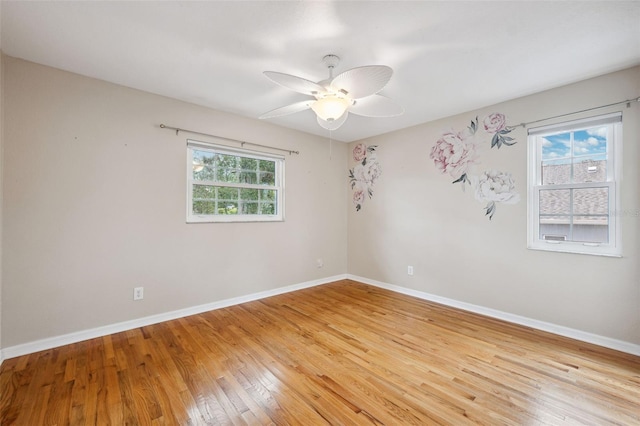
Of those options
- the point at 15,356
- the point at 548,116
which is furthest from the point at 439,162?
the point at 15,356

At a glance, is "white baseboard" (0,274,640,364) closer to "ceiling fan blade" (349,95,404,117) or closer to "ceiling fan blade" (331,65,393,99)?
"ceiling fan blade" (349,95,404,117)

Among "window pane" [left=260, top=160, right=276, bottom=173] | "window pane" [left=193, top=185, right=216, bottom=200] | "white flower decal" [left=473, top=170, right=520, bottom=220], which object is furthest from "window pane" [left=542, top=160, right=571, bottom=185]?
"window pane" [left=193, top=185, right=216, bottom=200]

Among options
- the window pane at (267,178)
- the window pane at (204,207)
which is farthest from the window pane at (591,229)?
the window pane at (204,207)

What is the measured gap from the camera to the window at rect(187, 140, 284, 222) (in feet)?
10.6

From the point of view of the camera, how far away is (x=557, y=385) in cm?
187

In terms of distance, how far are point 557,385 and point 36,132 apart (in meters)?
4.44

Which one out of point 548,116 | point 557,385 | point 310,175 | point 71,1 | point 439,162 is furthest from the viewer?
point 310,175

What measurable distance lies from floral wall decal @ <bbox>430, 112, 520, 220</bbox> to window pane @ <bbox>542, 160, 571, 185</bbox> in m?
0.28

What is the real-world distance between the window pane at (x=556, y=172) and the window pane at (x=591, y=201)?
16cm

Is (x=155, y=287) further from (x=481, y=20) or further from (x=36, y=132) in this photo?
(x=481, y=20)

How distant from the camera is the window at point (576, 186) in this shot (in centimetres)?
243

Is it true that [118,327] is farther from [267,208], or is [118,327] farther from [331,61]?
[331,61]

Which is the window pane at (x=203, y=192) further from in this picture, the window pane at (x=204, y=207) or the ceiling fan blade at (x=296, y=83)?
the ceiling fan blade at (x=296, y=83)

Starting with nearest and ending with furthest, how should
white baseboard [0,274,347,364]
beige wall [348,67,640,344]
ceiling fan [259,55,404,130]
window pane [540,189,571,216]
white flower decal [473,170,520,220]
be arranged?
ceiling fan [259,55,404,130]
white baseboard [0,274,347,364]
beige wall [348,67,640,344]
window pane [540,189,571,216]
white flower decal [473,170,520,220]
